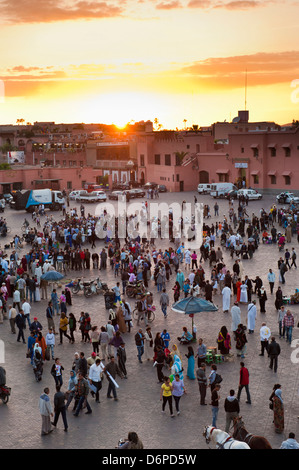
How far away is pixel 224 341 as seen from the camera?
1639 centimetres

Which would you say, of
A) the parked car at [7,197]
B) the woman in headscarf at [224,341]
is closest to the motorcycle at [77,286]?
the woman in headscarf at [224,341]

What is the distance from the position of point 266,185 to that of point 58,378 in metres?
45.3

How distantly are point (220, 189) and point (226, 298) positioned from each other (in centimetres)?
3382

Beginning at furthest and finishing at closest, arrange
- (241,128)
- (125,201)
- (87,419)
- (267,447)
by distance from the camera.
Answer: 1. (241,128)
2. (125,201)
3. (87,419)
4. (267,447)

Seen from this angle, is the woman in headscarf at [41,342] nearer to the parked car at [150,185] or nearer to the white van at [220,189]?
the white van at [220,189]

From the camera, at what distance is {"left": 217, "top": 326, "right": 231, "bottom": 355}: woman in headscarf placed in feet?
53.6

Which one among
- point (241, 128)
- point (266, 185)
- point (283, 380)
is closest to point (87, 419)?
point (283, 380)

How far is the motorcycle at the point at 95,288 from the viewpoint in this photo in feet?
78.8

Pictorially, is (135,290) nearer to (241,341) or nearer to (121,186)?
(241,341)

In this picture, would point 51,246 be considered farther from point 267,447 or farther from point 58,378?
point 267,447

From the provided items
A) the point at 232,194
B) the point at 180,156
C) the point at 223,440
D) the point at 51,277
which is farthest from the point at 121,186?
the point at 223,440

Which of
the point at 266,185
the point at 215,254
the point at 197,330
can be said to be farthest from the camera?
the point at 266,185

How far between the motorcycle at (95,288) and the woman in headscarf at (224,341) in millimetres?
8671
